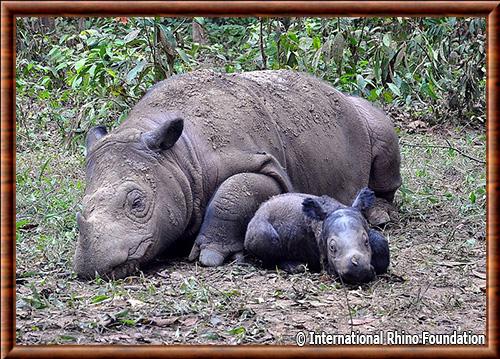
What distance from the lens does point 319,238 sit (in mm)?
6922

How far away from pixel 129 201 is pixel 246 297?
140cm

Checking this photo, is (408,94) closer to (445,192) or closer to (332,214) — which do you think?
(445,192)

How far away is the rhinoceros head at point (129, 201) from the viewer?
21.8 feet

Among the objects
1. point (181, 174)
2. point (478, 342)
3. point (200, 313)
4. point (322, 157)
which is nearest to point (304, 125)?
point (322, 157)

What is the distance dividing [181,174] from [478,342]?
327 cm

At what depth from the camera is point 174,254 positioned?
7691 millimetres

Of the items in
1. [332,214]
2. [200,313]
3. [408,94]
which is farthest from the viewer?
[408,94]

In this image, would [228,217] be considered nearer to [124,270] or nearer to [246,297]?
[124,270]


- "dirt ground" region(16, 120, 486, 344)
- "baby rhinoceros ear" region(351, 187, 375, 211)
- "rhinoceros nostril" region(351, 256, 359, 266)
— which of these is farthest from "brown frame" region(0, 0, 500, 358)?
"baby rhinoceros ear" region(351, 187, 375, 211)
